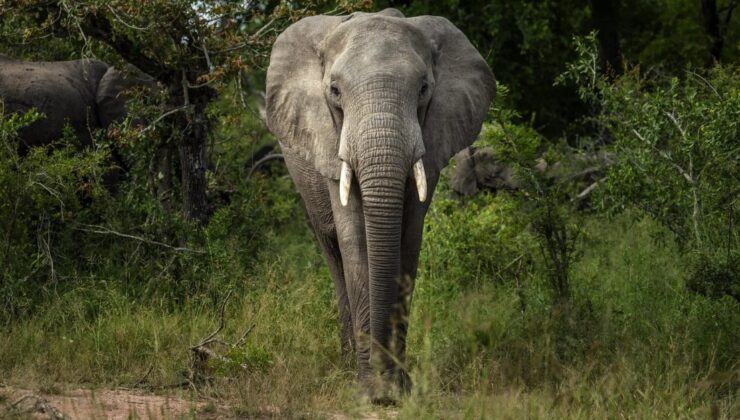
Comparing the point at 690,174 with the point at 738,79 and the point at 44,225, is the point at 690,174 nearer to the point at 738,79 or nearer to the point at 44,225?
the point at 738,79

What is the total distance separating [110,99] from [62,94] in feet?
1.63

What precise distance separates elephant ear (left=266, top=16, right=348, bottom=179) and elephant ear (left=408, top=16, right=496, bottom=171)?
59 cm

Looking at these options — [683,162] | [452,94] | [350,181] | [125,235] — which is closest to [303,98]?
[350,181]

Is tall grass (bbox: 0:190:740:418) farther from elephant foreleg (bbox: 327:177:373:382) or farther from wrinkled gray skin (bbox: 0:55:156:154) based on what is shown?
wrinkled gray skin (bbox: 0:55:156:154)

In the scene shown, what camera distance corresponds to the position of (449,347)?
7199mm

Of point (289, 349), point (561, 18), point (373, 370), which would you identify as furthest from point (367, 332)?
point (561, 18)

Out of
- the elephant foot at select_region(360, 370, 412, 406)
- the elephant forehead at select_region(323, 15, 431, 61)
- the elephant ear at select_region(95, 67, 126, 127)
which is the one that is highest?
the elephant forehead at select_region(323, 15, 431, 61)

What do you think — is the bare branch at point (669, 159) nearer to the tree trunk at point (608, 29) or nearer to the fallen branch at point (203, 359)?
A: the fallen branch at point (203, 359)

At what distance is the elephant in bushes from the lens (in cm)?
617

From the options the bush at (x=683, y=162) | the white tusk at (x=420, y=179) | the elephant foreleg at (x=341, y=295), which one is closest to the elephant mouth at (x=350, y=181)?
the white tusk at (x=420, y=179)

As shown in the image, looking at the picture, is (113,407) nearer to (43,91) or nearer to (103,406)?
(103,406)

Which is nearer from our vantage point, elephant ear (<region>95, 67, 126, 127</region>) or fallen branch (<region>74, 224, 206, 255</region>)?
fallen branch (<region>74, 224, 206, 255</region>)

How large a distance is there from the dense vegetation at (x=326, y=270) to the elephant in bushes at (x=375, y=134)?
384mm

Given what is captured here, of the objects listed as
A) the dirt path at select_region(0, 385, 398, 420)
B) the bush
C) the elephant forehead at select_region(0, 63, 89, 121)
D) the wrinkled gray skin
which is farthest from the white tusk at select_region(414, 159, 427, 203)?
the elephant forehead at select_region(0, 63, 89, 121)
